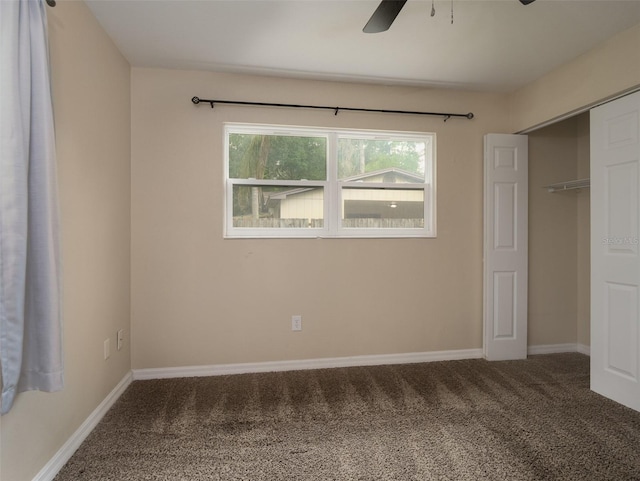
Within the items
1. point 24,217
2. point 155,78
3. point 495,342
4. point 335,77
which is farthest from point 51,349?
point 495,342

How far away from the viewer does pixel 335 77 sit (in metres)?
2.94

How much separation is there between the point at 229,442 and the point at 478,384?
188 centimetres

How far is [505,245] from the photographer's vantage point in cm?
324

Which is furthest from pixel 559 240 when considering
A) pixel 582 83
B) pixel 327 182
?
pixel 327 182

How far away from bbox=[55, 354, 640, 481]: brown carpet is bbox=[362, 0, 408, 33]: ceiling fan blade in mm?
2178

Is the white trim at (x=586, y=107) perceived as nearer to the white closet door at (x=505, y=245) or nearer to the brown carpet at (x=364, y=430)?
the white closet door at (x=505, y=245)

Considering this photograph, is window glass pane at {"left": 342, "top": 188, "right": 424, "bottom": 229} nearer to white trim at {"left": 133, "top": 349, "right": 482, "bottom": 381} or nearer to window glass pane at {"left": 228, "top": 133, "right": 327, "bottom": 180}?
window glass pane at {"left": 228, "top": 133, "right": 327, "bottom": 180}

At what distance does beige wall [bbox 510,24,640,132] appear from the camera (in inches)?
89.4

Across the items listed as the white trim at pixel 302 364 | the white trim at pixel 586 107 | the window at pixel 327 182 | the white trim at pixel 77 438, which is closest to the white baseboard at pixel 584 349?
the white trim at pixel 302 364

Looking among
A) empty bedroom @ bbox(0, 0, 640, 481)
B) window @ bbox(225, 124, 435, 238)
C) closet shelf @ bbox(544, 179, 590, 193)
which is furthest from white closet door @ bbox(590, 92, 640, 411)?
window @ bbox(225, 124, 435, 238)

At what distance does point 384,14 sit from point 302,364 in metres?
2.55

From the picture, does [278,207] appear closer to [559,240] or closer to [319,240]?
[319,240]

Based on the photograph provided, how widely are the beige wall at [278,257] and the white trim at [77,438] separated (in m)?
0.42

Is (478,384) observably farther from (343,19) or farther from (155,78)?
(155,78)
